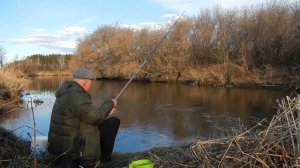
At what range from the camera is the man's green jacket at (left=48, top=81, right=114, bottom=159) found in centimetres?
480

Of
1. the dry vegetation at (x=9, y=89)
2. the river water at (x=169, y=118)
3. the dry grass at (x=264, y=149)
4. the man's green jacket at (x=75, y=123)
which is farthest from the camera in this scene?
the dry vegetation at (x=9, y=89)

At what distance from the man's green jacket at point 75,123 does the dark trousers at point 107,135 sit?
0.50 m

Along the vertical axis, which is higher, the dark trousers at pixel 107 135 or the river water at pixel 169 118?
the dark trousers at pixel 107 135

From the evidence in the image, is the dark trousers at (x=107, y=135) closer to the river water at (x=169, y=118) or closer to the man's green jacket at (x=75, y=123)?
the man's green jacket at (x=75, y=123)

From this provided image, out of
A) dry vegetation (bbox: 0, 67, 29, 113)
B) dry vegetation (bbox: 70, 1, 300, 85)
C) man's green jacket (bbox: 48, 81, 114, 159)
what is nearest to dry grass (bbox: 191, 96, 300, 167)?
man's green jacket (bbox: 48, 81, 114, 159)

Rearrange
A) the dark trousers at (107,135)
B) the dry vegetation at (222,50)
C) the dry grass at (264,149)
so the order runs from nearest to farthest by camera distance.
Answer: the dry grass at (264,149), the dark trousers at (107,135), the dry vegetation at (222,50)

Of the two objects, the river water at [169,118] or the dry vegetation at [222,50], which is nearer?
the river water at [169,118]

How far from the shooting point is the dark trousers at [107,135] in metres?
5.52

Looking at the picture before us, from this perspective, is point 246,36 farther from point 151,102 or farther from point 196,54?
point 151,102

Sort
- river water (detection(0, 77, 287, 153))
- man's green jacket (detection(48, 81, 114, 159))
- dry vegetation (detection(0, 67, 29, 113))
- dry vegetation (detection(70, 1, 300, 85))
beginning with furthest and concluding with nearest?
dry vegetation (detection(70, 1, 300, 85)) < dry vegetation (detection(0, 67, 29, 113)) < river water (detection(0, 77, 287, 153)) < man's green jacket (detection(48, 81, 114, 159))

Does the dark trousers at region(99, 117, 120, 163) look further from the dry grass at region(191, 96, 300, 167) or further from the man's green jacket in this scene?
the dry grass at region(191, 96, 300, 167)

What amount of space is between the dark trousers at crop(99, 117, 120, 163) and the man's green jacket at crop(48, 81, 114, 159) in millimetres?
496

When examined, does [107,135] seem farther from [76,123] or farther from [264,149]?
[264,149]

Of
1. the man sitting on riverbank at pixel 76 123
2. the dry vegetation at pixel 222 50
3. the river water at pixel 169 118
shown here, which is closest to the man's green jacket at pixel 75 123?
the man sitting on riverbank at pixel 76 123
